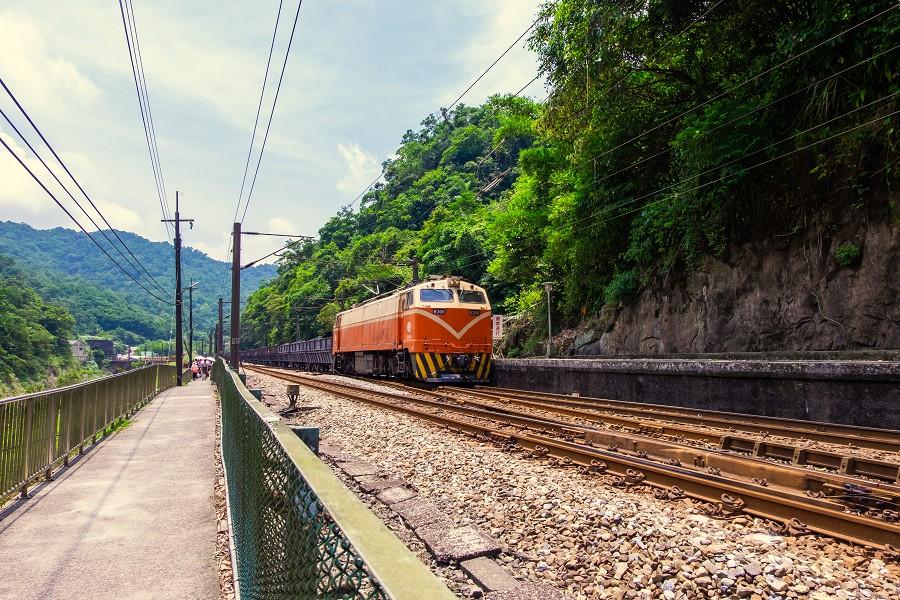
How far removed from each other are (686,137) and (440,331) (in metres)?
8.96

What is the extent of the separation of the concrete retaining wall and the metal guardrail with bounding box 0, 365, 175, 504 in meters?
10.9

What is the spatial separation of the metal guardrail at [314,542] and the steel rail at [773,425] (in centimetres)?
779

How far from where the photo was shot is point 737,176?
15.3 meters

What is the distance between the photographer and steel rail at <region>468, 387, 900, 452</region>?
7758 millimetres

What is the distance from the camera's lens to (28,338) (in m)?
69.2

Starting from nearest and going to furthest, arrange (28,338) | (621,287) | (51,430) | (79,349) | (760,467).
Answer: (760,467) → (51,430) → (621,287) → (28,338) → (79,349)

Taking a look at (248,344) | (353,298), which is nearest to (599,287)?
(353,298)

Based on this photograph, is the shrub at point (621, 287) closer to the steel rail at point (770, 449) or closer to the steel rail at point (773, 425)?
the steel rail at point (773, 425)

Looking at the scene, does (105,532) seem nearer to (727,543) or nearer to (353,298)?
(727,543)

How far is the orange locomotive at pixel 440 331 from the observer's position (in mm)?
18484

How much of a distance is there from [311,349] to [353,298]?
51.9 ft

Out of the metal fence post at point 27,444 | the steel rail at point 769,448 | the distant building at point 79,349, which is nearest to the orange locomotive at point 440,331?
the steel rail at point 769,448

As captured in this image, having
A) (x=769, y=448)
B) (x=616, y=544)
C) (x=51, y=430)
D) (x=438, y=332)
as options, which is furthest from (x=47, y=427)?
(x=438, y=332)

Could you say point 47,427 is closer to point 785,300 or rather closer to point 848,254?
point 848,254
